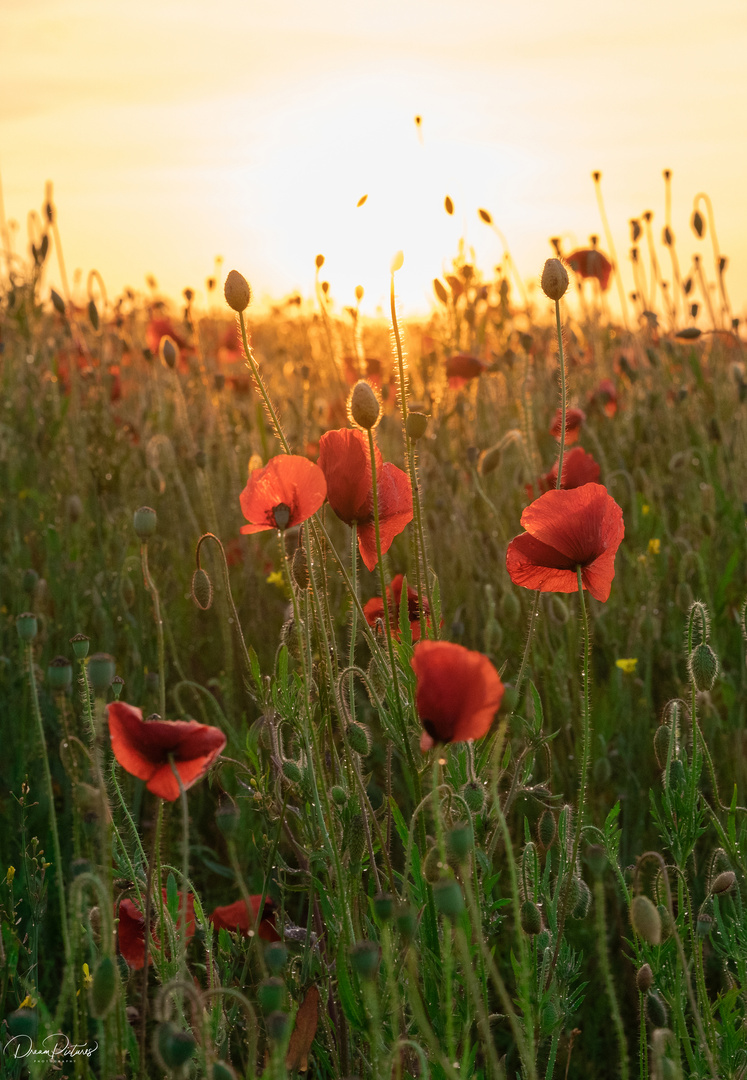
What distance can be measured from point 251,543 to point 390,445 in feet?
2.97

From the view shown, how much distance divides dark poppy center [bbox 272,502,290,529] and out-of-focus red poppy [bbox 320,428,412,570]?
120 mm

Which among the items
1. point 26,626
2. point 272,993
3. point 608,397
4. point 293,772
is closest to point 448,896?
point 272,993

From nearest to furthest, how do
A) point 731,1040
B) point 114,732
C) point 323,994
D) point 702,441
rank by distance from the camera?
point 114,732
point 731,1040
point 323,994
point 702,441

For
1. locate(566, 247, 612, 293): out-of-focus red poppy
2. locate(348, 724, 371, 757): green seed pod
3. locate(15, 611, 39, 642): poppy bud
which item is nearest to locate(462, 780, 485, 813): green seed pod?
locate(348, 724, 371, 757): green seed pod

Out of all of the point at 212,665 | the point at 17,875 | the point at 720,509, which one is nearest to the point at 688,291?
the point at 720,509

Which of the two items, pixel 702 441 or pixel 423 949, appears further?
pixel 702 441

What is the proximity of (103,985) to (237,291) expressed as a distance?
0.85 metres

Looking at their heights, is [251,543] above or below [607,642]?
above

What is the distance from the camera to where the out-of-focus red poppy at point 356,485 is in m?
1.40

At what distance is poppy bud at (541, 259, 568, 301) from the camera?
4.48 ft

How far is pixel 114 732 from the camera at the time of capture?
3.48 feet

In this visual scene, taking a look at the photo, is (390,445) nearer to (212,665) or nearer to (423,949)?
(212,665)

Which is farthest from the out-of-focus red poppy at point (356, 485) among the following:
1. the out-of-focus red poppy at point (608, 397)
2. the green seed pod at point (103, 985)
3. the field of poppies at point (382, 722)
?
the out-of-focus red poppy at point (608, 397)

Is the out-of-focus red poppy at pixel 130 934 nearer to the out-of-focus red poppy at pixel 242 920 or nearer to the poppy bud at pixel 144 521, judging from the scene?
the out-of-focus red poppy at pixel 242 920
